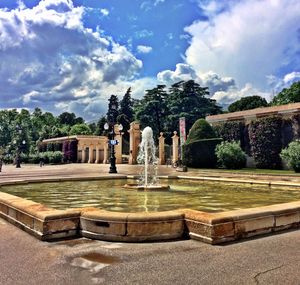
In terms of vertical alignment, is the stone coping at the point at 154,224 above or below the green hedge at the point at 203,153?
below

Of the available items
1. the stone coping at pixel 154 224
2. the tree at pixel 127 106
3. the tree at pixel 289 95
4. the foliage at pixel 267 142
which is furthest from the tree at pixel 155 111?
the stone coping at pixel 154 224

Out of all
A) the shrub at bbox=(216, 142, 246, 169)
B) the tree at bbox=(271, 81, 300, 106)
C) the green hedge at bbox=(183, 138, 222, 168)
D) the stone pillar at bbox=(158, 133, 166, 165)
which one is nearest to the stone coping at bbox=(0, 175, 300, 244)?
the shrub at bbox=(216, 142, 246, 169)

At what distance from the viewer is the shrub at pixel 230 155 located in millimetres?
30391

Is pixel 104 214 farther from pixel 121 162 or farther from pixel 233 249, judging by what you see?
pixel 121 162

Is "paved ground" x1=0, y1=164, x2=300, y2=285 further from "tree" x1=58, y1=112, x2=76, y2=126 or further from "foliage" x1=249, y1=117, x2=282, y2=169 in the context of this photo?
"tree" x1=58, y1=112, x2=76, y2=126

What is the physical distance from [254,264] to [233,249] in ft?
2.11

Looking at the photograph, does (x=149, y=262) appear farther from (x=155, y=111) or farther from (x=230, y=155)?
(x=155, y=111)

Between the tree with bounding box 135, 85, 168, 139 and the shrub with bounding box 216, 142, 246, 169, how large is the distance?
96.4 feet

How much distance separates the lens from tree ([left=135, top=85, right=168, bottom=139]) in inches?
2368

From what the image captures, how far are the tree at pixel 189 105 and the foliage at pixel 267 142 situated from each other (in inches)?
976

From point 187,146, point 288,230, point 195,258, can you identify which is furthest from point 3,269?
point 187,146

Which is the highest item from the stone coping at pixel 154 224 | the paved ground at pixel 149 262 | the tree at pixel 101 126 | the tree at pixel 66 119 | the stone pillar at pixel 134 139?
the tree at pixel 66 119

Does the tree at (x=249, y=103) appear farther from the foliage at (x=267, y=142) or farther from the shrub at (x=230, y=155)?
the shrub at (x=230, y=155)

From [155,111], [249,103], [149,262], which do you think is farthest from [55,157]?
[149,262]
